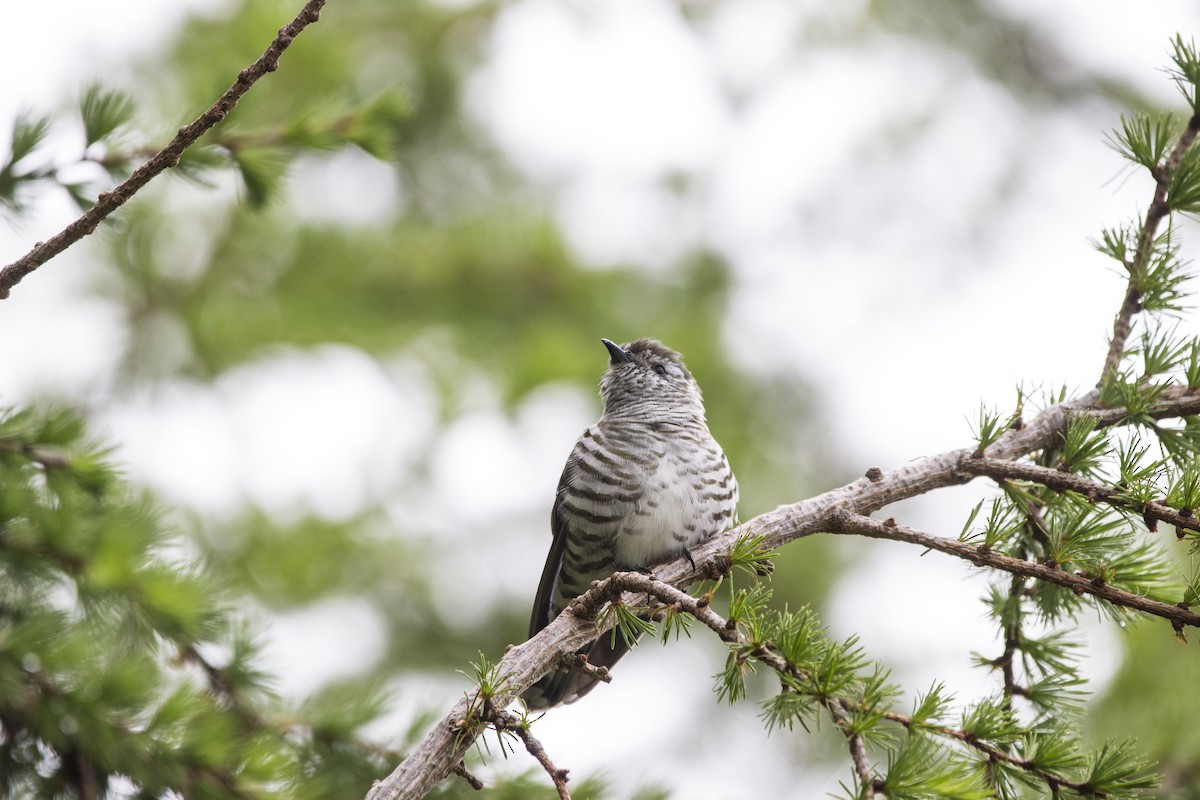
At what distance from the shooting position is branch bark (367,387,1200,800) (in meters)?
2.09

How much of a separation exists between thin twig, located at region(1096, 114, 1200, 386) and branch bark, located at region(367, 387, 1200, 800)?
171 mm

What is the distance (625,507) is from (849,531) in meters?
1.35

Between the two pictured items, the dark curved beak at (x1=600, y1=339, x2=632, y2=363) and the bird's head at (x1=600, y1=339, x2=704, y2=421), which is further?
the dark curved beak at (x1=600, y1=339, x2=632, y2=363)

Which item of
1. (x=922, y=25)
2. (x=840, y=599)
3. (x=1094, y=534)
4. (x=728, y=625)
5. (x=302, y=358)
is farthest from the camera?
(x=922, y=25)

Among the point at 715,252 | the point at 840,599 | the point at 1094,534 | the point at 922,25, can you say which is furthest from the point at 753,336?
the point at 1094,534

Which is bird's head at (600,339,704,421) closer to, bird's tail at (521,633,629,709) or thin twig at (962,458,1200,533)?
bird's tail at (521,633,629,709)

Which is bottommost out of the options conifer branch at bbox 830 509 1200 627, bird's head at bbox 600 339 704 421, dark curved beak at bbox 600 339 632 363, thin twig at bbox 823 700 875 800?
thin twig at bbox 823 700 875 800

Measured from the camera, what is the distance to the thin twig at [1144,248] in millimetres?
2600

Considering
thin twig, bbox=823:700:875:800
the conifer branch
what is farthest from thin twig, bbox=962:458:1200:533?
thin twig, bbox=823:700:875:800

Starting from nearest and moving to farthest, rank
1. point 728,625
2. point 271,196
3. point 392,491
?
point 728,625 < point 271,196 < point 392,491

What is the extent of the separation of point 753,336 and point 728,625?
588cm

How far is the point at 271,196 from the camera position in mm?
3199

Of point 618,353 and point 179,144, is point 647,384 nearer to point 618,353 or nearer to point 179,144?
point 618,353

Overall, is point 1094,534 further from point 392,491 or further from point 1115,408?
point 392,491
